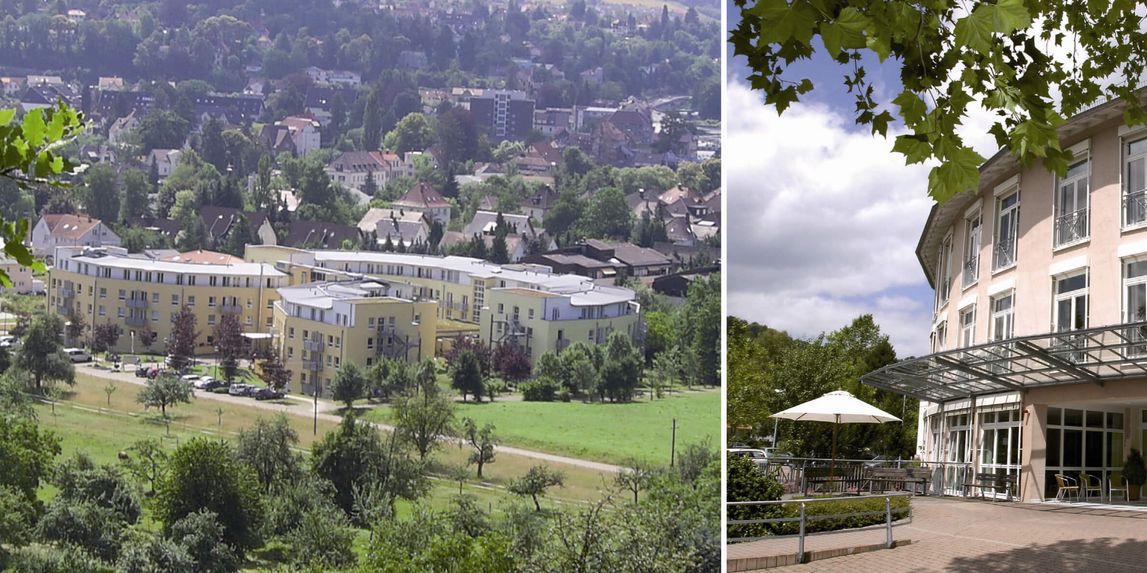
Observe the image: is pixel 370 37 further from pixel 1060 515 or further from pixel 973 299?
pixel 1060 515

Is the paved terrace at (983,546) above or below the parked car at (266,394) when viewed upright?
below

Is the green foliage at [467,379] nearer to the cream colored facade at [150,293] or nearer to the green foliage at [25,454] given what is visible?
the cream colored facade at [150,293]

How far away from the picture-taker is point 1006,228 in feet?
49.5

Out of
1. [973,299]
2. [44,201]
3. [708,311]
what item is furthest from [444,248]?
[973,299]

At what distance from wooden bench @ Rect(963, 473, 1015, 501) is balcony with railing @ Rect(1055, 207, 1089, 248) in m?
2.79

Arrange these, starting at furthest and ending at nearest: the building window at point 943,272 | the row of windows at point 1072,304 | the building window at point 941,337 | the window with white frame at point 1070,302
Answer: the building window at point 943,272 < the building window at point 941,337 < the window with white frame at point 1070,302 < the row of windows at point 1072,304

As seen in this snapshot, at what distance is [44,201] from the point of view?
34.4 m

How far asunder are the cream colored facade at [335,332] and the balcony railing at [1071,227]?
23.3 metres

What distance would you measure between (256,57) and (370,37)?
4.21 metres

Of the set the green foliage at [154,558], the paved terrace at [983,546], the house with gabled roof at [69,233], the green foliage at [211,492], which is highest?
the house with gabled roof at [69,233]

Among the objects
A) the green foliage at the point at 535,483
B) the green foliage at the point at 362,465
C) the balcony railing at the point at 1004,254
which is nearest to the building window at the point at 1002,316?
the balcony railing at the point at 1004,254

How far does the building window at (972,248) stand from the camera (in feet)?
52.8

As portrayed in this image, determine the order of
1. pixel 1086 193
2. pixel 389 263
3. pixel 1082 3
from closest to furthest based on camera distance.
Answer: pixel 1082 3
pixel 1086 193
pixel 389 263

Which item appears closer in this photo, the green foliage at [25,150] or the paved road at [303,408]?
the green foliage at [25,150]
